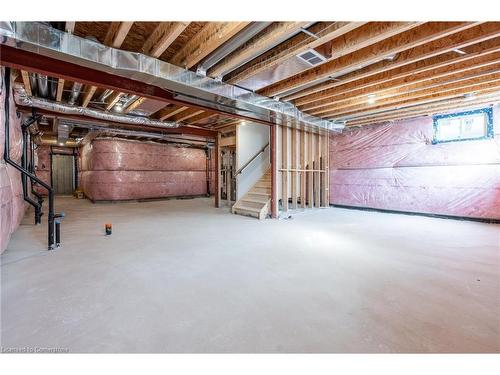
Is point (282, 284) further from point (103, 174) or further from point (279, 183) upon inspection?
point (103, 174)

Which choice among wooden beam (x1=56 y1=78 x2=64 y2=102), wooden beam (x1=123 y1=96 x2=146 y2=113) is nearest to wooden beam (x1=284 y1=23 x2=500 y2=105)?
wooden beam (x1=123 y1=96 x2=146 y2=113)

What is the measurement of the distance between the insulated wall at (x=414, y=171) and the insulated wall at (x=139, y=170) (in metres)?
5.94

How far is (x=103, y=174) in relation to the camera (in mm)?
8297

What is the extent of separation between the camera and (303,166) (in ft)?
20.1

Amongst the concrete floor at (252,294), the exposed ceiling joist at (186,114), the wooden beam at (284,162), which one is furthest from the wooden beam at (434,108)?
the exposed ceiling joist at (186,114)

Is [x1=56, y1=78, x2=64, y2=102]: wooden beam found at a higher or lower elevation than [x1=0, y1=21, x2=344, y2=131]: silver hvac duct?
higher

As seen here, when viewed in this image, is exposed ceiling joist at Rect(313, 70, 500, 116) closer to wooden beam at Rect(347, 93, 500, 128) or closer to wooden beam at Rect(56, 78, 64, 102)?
wooden beam at Rect(347, 93, 500, 128)

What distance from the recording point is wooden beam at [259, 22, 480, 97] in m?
2.27

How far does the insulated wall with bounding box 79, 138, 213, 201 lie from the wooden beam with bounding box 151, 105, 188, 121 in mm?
3575

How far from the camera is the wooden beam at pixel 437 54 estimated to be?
242 centimetres

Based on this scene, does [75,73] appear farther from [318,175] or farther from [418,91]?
[318,175]

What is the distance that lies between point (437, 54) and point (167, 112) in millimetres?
4925

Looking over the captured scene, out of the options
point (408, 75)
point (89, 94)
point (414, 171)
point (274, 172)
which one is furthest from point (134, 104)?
point (414, 171)

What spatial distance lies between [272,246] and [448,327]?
6.41ft
